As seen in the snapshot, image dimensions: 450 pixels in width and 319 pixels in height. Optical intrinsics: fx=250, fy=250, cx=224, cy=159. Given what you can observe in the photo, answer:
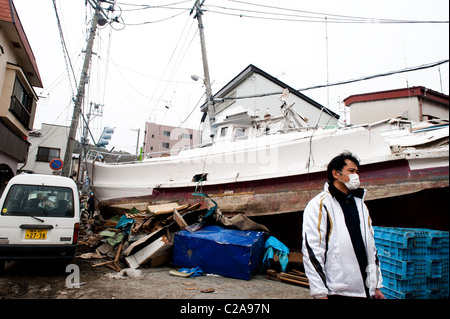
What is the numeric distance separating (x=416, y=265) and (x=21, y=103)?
14.6 metres

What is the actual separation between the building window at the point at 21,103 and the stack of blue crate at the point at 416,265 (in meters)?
13.0

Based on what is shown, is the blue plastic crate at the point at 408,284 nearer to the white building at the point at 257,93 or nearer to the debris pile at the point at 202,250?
the debris pile at the point at 202,250

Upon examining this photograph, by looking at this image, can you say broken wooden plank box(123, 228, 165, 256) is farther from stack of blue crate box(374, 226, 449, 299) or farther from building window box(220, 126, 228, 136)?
building window box(220, 126, 228, 136)

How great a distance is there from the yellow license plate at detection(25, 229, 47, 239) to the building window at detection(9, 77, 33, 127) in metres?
8.44

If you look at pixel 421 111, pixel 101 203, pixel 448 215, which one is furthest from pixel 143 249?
pixel 421 111

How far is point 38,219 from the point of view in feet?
13.6

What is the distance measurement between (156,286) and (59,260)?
176 cm

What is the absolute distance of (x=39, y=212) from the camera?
4.31 metres

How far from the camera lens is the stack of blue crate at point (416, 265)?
3193mm

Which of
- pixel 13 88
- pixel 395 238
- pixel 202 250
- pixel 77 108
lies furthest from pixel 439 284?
pixel 13 88

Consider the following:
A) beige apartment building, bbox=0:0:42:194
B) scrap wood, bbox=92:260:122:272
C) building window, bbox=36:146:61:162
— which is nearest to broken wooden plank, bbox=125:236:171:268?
scrap wood, bbox=92:260:122:272

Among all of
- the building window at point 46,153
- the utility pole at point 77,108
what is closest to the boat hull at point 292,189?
the utility pole at point 77,108

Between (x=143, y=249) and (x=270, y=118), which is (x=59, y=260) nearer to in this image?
(x=143, y=249)
